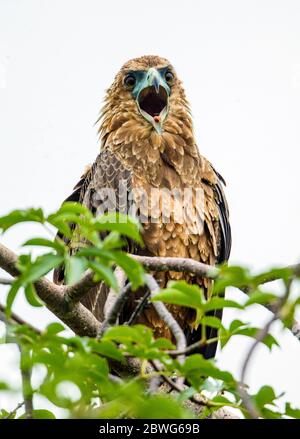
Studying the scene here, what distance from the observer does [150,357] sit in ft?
10.1

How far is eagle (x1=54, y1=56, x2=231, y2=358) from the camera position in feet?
23.2

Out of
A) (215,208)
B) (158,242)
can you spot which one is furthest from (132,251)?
(215,208)

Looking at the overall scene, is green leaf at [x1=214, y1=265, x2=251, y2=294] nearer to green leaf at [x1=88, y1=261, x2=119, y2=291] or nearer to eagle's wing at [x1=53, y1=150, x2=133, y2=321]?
green leaf at [x1=88, y1=261, x2=119, y2=291]

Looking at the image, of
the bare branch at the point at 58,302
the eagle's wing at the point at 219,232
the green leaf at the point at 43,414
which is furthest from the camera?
the eagle's wing at the point at 219,232

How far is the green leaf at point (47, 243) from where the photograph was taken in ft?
10.5

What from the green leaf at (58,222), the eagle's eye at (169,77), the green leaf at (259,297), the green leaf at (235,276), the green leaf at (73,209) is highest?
the eagle's eye at (169,77)

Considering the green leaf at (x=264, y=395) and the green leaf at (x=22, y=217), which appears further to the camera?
the green leaf at (x=264, y=395)

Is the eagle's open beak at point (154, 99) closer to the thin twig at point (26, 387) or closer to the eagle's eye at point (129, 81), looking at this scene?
the eagle's eye at point (129, 81)

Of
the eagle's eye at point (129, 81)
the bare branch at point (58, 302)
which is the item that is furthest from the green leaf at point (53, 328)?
the eagle's eye at point (129, 81)

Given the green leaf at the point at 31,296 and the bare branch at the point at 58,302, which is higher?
the green leaf at the point at 31,296

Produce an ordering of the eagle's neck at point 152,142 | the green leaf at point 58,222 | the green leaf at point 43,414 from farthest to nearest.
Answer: the eagle's neck at point 152,142
the green leaf at point 43,414
the green leaf at point 58,222

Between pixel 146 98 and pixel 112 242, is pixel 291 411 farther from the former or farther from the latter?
pixel 146 98

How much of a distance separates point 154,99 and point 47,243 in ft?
16.4

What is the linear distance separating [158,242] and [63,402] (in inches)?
166
